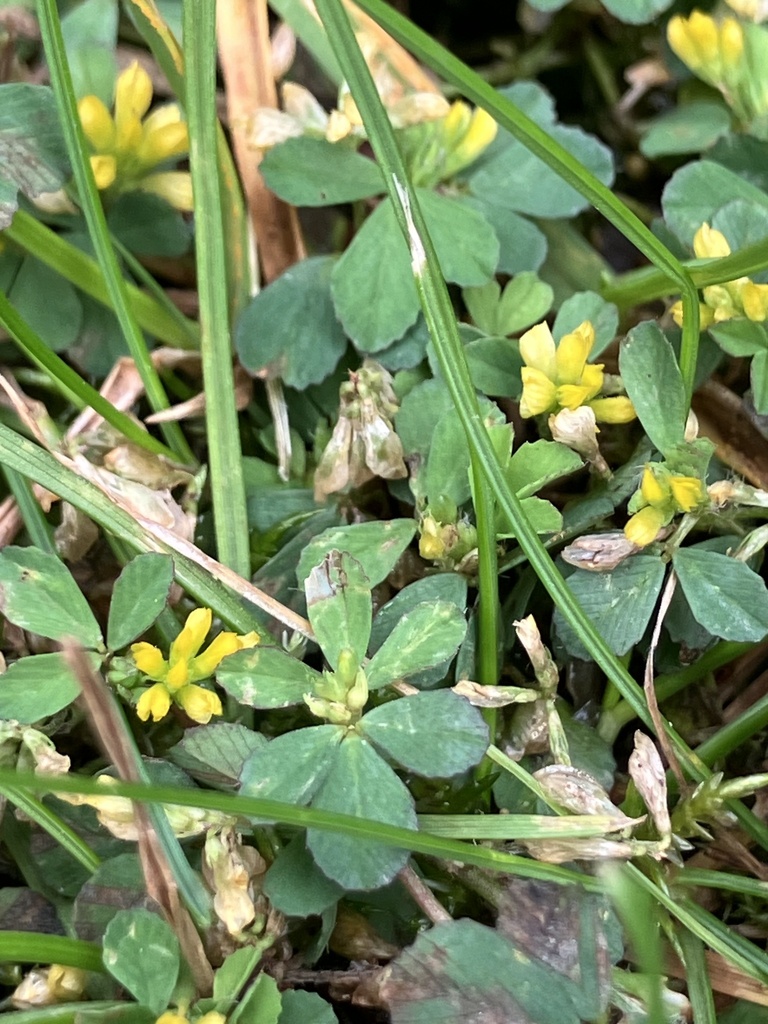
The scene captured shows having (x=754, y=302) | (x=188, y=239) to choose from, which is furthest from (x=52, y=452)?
(x=754, y=302)

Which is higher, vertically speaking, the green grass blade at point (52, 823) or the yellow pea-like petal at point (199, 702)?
the yellow pea-like petal at point (199, 702)

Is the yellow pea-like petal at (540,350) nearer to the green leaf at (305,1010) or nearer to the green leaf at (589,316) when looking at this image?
the green leaf at (589,316)

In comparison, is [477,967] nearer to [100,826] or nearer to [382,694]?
[382,694]

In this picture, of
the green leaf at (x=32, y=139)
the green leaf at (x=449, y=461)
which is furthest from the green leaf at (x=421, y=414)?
the green leaf at (x=32, y=139)

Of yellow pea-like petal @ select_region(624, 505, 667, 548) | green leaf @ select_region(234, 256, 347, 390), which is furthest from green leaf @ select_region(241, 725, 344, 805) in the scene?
green leaf @ select_region(234, 256, 347, 390)

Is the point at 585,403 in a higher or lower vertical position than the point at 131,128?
lower

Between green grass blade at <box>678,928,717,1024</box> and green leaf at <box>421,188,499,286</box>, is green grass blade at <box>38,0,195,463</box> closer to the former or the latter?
green leaf at <box>421,188,499,286</box>

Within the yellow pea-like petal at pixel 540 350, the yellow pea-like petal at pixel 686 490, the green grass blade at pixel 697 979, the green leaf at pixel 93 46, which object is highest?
the green leaf at pixel 93 46
